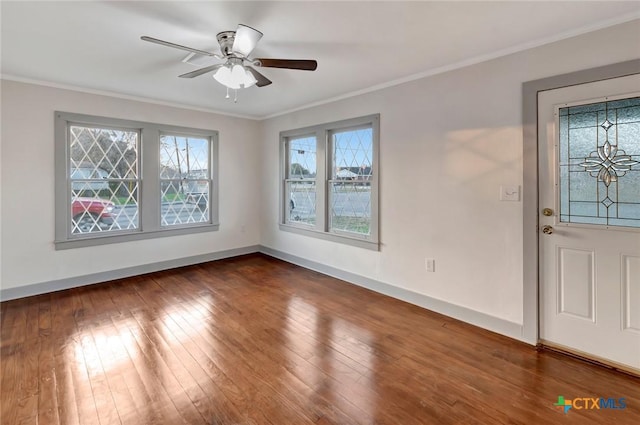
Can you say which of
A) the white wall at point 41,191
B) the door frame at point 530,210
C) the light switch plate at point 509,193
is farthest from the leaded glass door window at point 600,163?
the white wall at point 41,191

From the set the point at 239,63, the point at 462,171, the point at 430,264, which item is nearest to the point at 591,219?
the point at 462,171

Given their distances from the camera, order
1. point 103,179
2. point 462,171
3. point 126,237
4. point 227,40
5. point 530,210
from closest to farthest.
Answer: point 227,40 < point 530,210 < point 462,171 < point 103,179 < point 126,237

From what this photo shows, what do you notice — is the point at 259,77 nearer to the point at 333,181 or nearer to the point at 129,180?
the point at 333,181

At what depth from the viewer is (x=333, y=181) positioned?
4547 mm

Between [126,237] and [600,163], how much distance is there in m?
5.35

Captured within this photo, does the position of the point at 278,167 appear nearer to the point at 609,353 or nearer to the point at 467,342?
the point at 467,342

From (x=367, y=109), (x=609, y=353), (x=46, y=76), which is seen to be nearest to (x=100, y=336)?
(x=46, y=76)

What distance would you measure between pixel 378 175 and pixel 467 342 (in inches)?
80.1

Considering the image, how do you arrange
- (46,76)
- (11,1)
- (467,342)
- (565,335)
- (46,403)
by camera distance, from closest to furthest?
(46,403) → (11,1) → (565,335) → (467,342) → (46,76)

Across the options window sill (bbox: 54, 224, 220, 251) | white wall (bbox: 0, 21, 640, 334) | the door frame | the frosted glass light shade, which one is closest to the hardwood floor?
the door frame

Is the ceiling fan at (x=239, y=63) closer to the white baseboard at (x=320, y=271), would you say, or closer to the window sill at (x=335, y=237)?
the window sill at (x=335, y=237)

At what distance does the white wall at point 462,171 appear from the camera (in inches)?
105

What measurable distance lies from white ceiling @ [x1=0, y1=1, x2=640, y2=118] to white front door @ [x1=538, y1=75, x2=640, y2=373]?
0.57m

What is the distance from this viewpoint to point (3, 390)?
2.03 m
